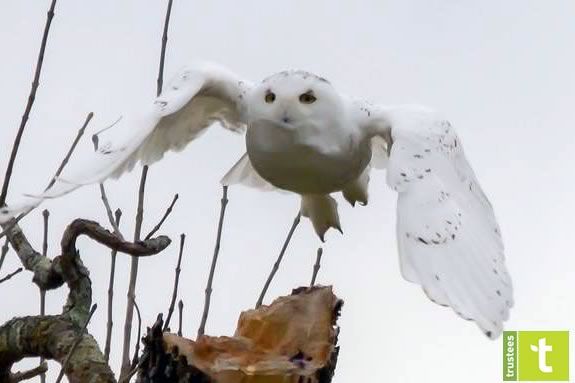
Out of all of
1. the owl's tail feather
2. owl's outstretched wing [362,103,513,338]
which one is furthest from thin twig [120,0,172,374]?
the owl's tail feather

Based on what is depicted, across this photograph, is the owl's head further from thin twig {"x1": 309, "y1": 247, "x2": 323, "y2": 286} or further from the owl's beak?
thin twig {"x1": 309, "y1": 247, "x2": 323, "y2": 286}

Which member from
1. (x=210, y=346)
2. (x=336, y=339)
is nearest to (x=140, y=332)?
(x=210, y=346)

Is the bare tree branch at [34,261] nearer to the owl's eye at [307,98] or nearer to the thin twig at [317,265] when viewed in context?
the thin twig at [317,265]

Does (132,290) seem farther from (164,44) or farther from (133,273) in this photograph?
(164,44)

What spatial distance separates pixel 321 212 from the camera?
3.15m

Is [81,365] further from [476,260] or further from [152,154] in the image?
[152,154]

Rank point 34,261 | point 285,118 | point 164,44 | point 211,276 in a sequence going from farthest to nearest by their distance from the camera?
point 285,118
point 164,44
point 211,276
point 34,261

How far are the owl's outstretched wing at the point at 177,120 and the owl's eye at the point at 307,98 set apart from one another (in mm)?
261

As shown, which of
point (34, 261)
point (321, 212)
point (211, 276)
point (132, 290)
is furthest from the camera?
point (321, 212)

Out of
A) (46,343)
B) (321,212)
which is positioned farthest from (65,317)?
(321,212)

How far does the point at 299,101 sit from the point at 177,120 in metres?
0.47

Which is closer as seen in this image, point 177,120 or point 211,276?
point 211,276

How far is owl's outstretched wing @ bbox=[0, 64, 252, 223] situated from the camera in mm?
2455

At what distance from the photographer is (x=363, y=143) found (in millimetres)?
2859
